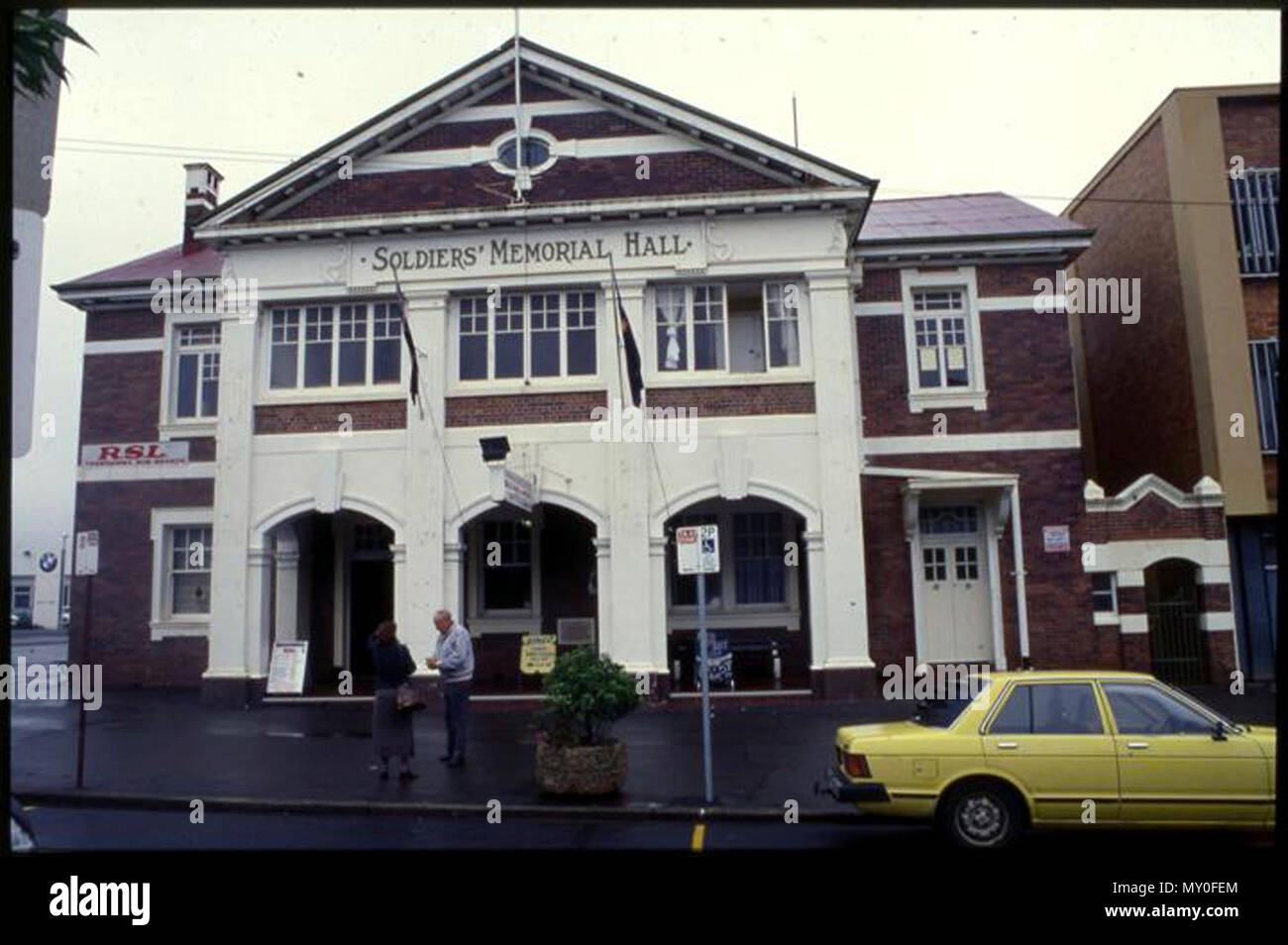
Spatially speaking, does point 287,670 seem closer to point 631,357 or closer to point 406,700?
point 406,700

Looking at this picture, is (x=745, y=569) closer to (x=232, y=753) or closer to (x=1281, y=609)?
(x=232, y=753)

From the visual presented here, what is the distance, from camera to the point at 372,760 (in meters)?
13.0

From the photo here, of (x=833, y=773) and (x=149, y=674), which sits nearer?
(x=833, y=773)

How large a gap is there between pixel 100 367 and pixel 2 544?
64.2 ft

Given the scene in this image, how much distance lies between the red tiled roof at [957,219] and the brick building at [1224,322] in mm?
2513

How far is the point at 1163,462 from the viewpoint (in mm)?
21953

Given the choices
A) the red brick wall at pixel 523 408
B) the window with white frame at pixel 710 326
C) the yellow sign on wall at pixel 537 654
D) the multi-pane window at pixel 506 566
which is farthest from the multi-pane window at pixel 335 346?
the yellow sign on wall at pixel 537 654

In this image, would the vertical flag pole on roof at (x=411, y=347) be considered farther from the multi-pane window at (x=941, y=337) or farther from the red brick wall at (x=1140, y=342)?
the red brick wall at (x=1140, y=342)

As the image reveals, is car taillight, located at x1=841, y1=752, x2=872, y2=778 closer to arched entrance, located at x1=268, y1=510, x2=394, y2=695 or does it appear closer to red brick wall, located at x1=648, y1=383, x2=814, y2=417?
red brick wall, located at x1=648, y1=383, x2=814, y2=417

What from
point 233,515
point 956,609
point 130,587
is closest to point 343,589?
point 233,515

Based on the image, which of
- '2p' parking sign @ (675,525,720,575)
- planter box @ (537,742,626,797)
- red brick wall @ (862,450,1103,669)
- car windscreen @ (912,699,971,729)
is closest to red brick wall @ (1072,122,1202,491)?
red brick wall @ (862,450,1103,669)

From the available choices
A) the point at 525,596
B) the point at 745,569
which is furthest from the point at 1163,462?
the point at 525,596

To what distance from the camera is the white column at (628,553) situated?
17.7 meters

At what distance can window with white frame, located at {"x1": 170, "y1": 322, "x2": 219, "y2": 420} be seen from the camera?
21875 millimetres
